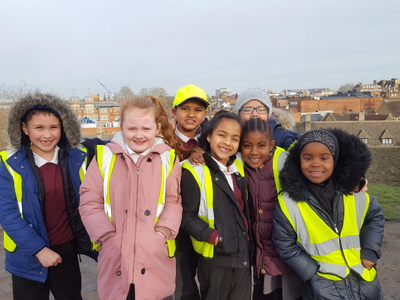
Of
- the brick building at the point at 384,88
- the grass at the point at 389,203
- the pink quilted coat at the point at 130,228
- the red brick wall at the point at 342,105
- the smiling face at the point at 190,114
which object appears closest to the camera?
the pink quilted coat at the point at 130,228

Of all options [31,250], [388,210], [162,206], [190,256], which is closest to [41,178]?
[31,250]

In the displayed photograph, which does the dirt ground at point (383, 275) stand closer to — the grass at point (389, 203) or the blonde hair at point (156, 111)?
the grass at point (389, 203)

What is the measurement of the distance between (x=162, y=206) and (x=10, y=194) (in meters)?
1.28

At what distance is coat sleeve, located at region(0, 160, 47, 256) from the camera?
2152mm

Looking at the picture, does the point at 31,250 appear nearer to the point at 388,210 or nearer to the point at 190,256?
the point at 190,256

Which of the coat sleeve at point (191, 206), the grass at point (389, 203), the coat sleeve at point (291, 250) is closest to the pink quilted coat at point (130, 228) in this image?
the coat sleeve at point (191, 206)

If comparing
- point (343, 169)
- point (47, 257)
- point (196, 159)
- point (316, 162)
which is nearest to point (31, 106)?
point (47, 257)

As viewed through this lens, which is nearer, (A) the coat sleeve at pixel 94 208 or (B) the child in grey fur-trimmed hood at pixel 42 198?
(A) the coat sleeve at pixel 94 208

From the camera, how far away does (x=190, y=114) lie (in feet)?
9.15

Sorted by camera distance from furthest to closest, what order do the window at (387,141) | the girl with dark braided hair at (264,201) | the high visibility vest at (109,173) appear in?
1. the window at (387,141)
2. the girl with dark braided hair at (264,201)
3. the high visibility vest at (109,173)

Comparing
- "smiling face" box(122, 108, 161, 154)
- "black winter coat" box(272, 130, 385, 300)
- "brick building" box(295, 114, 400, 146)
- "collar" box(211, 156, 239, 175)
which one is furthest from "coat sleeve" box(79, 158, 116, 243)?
"brick building" box(295, 114, 400, 146)

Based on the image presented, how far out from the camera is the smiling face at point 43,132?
2371 millimetres

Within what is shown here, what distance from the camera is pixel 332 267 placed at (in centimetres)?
216

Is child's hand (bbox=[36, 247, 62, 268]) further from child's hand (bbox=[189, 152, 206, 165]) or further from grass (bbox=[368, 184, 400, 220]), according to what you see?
grass (bbox=[368, 184, 400, 220])
